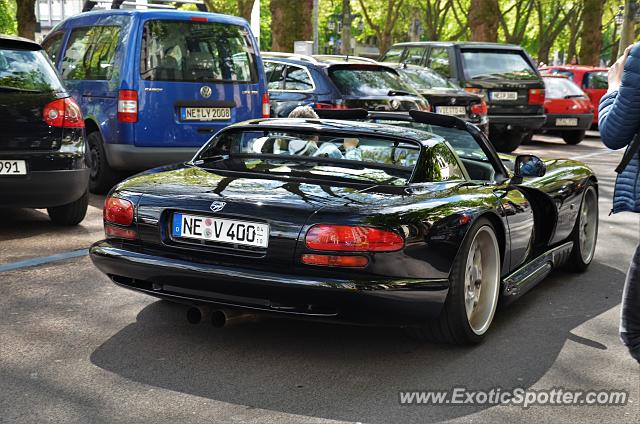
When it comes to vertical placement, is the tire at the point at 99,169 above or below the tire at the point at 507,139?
above

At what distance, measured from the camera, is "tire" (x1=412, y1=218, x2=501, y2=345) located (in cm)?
513

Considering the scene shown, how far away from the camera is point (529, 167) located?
6.18m

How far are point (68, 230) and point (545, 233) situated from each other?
3.95m

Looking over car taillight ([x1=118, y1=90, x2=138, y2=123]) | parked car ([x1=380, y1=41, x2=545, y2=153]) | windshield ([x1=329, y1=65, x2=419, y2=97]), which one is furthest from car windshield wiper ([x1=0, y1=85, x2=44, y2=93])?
parked car ([x1=380, y1=41, x2=545, y2=153])

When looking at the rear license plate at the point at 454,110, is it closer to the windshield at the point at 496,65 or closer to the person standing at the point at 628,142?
the windshield at the point at 496,65

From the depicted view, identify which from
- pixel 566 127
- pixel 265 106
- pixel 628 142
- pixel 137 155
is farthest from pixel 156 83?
pixel 566 127

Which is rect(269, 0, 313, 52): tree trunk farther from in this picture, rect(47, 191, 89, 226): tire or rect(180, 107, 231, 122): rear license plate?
rect(47, 191, 89, 226): tire

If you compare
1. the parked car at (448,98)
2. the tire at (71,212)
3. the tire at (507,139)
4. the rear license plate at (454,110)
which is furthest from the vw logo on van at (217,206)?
the tire at (507,139)

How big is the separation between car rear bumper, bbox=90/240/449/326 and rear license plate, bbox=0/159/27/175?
118 inches

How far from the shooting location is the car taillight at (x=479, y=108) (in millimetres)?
16094

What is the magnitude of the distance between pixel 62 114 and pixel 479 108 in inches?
367

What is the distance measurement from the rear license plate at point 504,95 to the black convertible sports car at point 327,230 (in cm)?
1170

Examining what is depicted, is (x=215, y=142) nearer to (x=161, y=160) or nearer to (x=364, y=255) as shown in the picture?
(x=364, y=255)

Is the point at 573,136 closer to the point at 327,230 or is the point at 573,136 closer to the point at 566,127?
the point at 566,127
